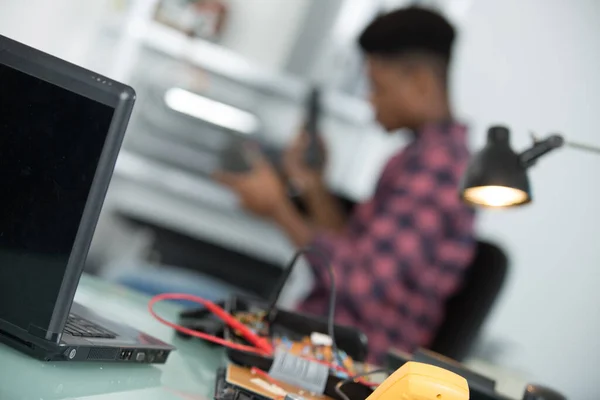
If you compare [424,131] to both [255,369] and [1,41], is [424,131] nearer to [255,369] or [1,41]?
[255,369]

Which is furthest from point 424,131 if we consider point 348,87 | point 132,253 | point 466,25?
point 132,253

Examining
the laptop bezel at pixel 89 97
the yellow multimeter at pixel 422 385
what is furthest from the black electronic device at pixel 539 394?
the laptop bezel at pixel 89 97

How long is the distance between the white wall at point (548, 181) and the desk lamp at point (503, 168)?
1370 millimetres

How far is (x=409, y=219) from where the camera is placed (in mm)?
1464

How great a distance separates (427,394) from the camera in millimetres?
581

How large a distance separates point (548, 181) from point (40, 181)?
77.5 inches

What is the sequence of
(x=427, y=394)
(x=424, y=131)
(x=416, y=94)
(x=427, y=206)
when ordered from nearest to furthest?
(x=427, y=394)
(x=427, y=206)
(x=424, y=131)
(x=416, y=94)

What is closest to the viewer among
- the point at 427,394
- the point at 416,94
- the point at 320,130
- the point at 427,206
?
the point at 427,394

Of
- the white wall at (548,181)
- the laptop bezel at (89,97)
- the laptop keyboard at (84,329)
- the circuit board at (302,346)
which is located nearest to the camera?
the laptop bezel at (89,97)

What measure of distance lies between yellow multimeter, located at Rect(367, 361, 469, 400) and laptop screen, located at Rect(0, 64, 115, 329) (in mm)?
287

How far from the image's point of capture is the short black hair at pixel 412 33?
1.68 m

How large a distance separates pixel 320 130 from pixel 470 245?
0.88 meters

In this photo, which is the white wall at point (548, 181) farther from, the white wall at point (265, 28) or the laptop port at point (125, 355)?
the laptop port at point (125, 355)

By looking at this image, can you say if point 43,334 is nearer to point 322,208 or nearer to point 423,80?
point 423,80
